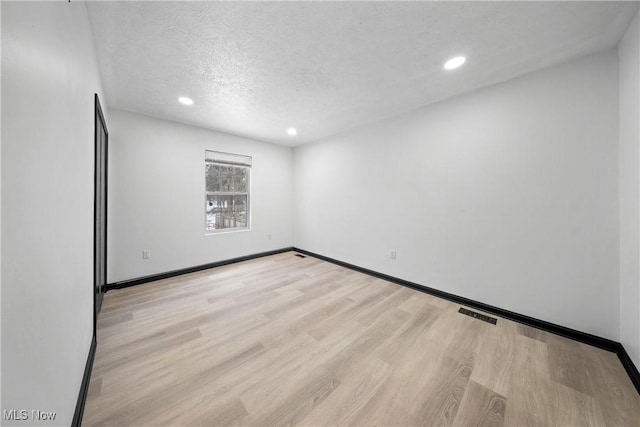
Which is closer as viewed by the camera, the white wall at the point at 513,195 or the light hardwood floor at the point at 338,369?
the light hardwood floor at the point at 338,369

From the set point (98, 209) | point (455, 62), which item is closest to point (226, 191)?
point (98, 209)

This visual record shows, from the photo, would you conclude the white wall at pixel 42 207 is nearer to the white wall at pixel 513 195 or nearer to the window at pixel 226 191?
the window at pixel 226 191

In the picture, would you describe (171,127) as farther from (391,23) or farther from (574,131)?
(574,131)

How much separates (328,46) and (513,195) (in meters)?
2.29

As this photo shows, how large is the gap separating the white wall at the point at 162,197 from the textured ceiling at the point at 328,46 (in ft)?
1.88

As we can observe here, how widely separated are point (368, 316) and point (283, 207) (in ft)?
10.4

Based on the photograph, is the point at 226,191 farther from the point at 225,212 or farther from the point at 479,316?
the point at 479,316

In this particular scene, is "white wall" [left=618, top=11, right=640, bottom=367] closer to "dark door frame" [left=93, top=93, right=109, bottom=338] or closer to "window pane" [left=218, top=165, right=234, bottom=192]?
"dark door frame" [left=93, top=93, right=109, bottom=338]

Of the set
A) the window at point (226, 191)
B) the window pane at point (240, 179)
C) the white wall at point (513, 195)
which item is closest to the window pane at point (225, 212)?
the window at point (226, 191)

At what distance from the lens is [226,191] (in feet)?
13.5

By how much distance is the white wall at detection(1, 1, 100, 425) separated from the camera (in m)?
0.61

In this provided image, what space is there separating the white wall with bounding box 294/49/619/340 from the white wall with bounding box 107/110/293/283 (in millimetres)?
2521

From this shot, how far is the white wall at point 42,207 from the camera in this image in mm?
606

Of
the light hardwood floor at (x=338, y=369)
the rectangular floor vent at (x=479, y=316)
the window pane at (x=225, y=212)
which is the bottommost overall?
the light hardwood floor at (x=338, y=369)
